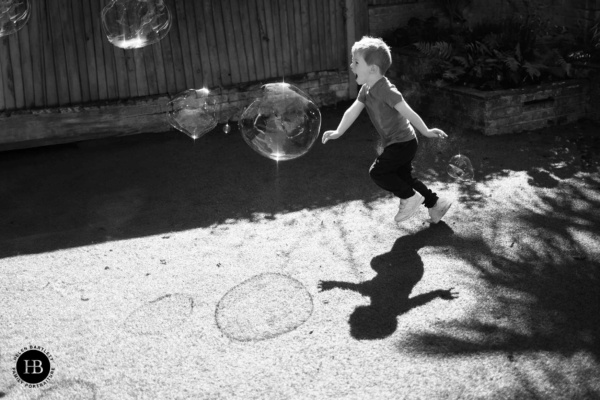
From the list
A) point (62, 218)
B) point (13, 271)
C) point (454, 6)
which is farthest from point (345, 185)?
point (454, 6)

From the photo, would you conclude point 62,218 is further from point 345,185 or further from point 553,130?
point 553,130

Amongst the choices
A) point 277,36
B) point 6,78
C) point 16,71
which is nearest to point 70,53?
point 16,71

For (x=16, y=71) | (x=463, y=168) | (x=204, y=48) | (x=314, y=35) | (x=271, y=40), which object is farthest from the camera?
(x=314, y=35)

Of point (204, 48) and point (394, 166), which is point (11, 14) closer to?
point (204, 48)

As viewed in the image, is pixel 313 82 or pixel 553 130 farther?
pixel 313 82

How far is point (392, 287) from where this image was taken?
542 cm

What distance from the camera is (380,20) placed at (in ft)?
38.7

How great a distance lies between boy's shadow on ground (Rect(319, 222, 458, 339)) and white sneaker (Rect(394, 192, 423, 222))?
213mm

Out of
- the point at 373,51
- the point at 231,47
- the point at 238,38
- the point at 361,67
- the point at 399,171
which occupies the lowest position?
the point at 399,171

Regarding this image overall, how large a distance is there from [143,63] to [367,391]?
733 centimetres

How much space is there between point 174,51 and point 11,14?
276 cm

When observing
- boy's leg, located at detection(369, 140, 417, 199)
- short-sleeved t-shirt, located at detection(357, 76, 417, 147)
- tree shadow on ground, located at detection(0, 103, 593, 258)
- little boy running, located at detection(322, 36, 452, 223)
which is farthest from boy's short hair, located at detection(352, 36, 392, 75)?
tree shadow on ground, located at detection(0, 103, 593, 258)

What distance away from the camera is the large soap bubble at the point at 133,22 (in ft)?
26.7

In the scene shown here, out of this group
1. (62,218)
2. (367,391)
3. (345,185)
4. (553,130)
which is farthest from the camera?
(553,130)
